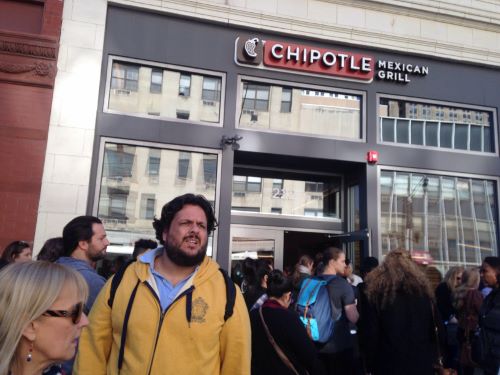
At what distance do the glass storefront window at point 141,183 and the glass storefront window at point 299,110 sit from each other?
1.35 m

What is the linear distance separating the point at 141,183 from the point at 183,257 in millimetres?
6051

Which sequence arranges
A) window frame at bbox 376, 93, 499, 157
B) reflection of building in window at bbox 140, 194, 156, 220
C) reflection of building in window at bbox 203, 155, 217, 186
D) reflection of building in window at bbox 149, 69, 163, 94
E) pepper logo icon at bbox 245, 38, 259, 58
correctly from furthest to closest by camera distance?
window frame at bbox 376, 93, 499, 157, pepper logo icon at bbox 245, 38, 259, 58, reflection of building in window at bbox 149, 69, 163, 94, reflection of building in window at bbox 203, 155, 217, 186, reflection of building in window at bbox 140, 194, 156, 220

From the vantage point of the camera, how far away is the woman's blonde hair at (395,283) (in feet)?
13.0

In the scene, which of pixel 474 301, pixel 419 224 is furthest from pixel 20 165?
pixel 419 224

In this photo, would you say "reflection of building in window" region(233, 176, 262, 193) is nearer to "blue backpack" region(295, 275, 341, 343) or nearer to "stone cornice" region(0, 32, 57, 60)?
"stone cornice" region(0, 32, 57, 60)

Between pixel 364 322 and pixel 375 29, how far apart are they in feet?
25.5

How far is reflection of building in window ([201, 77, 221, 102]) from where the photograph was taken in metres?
9.05

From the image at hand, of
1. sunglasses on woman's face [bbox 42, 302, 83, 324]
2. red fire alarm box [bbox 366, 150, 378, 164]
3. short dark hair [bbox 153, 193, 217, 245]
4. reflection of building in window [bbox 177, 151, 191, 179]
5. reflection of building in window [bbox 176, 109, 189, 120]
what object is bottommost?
sunglasses on woman's face [bbox 42, 302, 83, 324]

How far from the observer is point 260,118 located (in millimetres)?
9297

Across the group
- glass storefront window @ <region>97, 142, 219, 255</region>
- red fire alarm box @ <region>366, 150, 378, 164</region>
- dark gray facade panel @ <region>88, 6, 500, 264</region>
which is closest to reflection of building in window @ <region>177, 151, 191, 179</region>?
glass storefront window @ <region>97, 142, 219, 255</region>

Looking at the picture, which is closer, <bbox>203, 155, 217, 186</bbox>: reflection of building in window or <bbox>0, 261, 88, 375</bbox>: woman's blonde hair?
<bbox>0, 261, 88, 375</bbox>: woman's blonde hair

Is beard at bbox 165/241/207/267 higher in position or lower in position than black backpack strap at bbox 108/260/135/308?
higher

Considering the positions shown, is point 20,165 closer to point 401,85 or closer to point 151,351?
point 151,351

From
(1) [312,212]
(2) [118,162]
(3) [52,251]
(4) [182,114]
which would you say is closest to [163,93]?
(4) [182,114]
